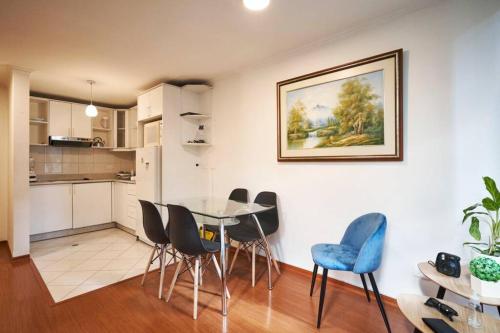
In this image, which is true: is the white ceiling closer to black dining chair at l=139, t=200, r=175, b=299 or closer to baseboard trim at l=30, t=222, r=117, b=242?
black dining chair at l=139, t=200, r=175, b=299

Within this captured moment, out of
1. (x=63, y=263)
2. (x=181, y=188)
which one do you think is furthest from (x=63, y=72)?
(x=63, y=263)

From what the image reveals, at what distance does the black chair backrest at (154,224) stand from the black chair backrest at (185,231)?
31cm

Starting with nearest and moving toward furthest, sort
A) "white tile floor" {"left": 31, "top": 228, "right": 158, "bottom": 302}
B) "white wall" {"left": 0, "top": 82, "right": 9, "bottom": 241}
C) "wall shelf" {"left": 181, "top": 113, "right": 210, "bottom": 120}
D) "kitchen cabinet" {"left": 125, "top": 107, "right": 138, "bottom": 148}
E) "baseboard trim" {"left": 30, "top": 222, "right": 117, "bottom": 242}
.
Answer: "white tile floor" {"left": 31, "top": 228, "right": 158, "bottom": 302}
"wall shelf" {"left": 181, "top": 113, "right": 210, "bottom": 120}
"white wall" {"left": 0, "top": 82, "right": 9, "bottom": 241}
"baseboard trim" {"left": 30, "top": 222, "right": 117, "bottom": 242}
"kitchen cabinet" {"left": 125, "top": 107, "right": 138, "bottom": 148}

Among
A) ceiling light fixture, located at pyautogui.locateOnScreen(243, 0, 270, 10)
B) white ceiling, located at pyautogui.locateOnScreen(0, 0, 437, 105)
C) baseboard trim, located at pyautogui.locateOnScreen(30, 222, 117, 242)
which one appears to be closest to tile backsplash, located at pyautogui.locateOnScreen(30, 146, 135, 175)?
baseboard trim, located at pyautogui.locateOnScreen(30, 222, 117, 242)

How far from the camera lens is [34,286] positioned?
2449 millimetres

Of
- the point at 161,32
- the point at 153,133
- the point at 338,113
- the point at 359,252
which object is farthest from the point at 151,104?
the point at 359,252

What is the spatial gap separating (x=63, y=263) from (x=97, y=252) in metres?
0.41

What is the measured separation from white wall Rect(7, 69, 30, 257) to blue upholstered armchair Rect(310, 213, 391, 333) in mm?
3564

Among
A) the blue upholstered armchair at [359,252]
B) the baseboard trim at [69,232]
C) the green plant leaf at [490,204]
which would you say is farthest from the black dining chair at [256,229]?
the baseboard trim at [69,232]

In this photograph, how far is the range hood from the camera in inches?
160

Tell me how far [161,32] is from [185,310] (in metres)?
2.44

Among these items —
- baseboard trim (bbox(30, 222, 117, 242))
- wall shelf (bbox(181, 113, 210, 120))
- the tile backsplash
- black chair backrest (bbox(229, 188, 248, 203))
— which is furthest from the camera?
the tile backsplash

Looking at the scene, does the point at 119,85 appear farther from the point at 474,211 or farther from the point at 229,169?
the point at 474,211

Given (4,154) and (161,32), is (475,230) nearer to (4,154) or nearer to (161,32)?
(161,32)
